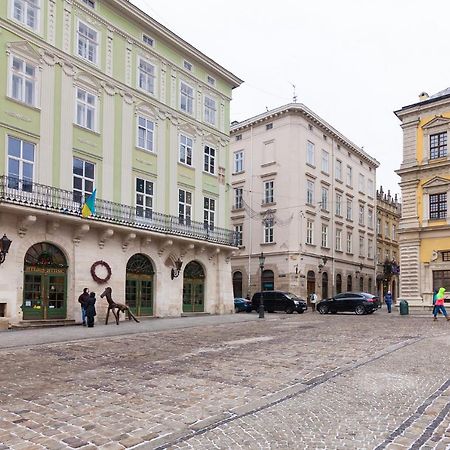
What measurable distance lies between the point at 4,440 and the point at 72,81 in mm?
20211

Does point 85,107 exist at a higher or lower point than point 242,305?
higher

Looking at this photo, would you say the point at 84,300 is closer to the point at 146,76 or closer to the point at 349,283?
the point at 146,76

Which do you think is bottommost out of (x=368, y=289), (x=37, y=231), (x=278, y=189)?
(x=368, y=289)

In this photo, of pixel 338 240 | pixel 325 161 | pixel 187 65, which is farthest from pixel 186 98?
pixel 338 240

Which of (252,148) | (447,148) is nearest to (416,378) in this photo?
(447,148)

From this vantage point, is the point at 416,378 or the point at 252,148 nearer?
the point at 416,378

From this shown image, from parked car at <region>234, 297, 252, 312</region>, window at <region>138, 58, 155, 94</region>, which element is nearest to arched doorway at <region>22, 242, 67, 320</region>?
window at <region>138, 58, 155, 94</region>

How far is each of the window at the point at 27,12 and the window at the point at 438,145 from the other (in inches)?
1236

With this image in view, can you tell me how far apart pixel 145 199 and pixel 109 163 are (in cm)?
290

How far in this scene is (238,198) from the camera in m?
47.7

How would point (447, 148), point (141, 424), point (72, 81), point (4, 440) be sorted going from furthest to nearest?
point (447, 148) → point (72, 81) → point (141, 424) → point (4, 440)

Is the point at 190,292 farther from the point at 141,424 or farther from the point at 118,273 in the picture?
the point at 141,424

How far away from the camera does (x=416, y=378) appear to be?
352 inches

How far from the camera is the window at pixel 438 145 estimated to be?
4019 centimetres
